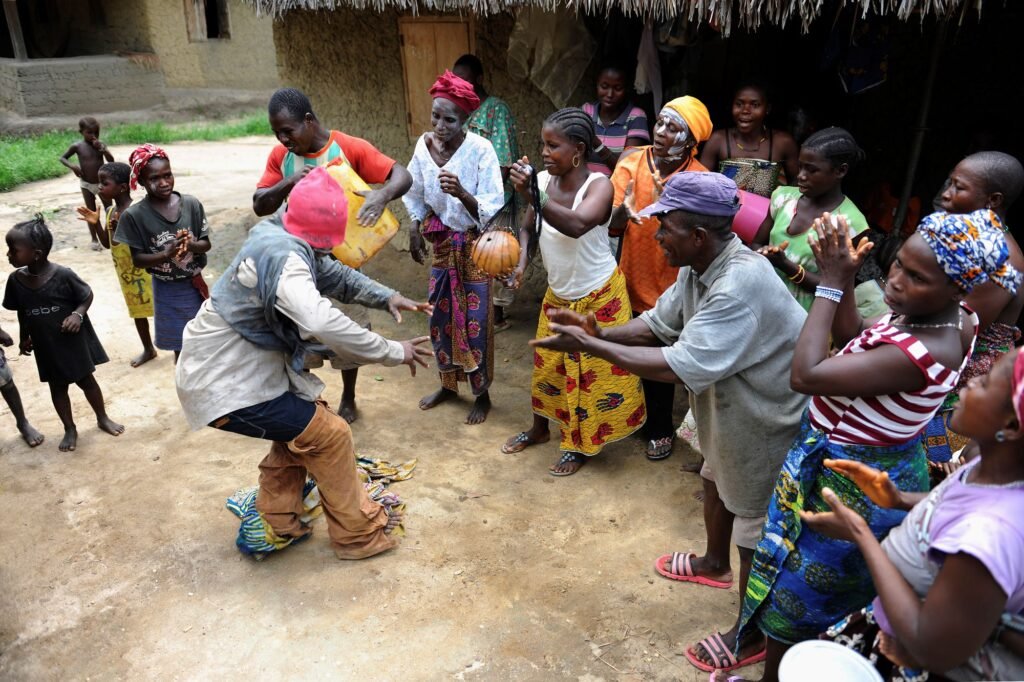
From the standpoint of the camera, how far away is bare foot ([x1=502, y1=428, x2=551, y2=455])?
4367mm

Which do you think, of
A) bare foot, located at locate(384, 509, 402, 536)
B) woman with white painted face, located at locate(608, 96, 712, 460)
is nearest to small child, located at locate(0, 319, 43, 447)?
bare foot, located at locate(384, 509, 402, 536)

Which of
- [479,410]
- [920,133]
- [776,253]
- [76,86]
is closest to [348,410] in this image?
[479,410]

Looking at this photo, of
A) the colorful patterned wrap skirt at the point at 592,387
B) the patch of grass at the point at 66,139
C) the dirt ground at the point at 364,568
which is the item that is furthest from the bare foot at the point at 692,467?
the patch of grass at the point at 66,139

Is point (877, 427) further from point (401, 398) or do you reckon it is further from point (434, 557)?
point (401, 398)

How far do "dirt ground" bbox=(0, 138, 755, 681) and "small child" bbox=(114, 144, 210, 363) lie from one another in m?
0.62

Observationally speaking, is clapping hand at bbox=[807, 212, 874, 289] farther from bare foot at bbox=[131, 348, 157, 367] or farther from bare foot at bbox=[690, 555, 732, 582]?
bare foot at bbox=[131, 348, 157, 367]

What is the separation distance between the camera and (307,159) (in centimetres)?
403

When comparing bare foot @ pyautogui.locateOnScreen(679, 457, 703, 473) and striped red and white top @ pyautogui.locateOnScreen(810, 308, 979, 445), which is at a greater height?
striped red and white top @ pyautogui.locateOnScreen(810, 308, 979, 445)

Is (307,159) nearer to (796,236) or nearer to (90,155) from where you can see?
(796,236)

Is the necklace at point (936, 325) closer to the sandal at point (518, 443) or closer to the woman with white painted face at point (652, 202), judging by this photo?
the woman with white painted face at point (652, 202)

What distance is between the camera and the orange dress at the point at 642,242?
12.9 ft

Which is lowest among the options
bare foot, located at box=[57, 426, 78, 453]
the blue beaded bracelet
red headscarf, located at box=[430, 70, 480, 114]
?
bare foot, located at box=[57, 426, 78, 453]

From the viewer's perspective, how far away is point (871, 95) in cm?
563

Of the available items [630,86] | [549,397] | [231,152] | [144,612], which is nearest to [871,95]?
[630,86]
